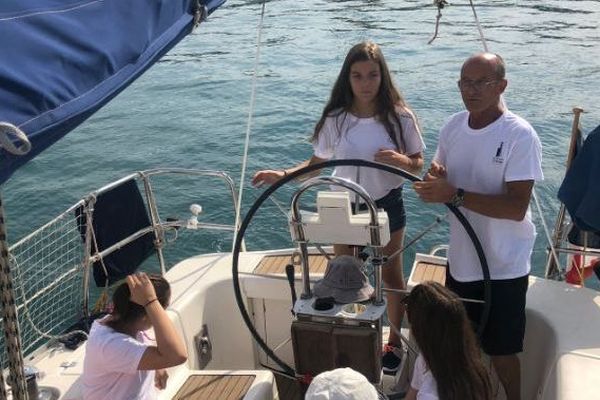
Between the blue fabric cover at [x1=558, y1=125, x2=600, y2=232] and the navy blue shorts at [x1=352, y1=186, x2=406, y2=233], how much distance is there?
591 millimetres

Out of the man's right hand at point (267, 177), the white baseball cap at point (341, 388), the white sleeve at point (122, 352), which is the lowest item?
the white sleeve at point (122, 352)

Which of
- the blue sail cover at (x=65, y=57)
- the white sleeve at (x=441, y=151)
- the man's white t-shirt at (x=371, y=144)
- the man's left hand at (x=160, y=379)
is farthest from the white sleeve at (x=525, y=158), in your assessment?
the man's left hand at (x=160, y=379)

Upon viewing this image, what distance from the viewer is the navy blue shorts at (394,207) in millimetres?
2447

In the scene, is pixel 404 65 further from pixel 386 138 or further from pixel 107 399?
pixel 107 399

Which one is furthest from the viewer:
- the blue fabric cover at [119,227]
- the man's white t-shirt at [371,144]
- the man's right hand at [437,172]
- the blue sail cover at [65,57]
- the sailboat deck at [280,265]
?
the blue fabric cover at [119,227]

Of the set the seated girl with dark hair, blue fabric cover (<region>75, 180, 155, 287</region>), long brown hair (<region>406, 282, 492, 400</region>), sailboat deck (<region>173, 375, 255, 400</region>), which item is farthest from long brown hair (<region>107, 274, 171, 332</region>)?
blue fabric cover (<region>75, 180, 155, 287</region>)

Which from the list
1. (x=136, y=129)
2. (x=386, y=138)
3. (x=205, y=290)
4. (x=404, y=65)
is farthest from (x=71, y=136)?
(x=386, y=138)

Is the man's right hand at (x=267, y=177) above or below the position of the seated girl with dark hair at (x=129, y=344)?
above

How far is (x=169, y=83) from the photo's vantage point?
1162 cm

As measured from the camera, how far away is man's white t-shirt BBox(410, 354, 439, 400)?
174 centimetres

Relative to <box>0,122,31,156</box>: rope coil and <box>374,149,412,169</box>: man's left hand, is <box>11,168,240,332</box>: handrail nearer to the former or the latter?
<box>374,149,412,169</box>: man's left hand

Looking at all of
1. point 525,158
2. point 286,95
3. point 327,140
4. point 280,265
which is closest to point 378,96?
point 327,140

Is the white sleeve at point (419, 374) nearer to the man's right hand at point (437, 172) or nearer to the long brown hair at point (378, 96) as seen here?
the man's right hand at point (437, 172)

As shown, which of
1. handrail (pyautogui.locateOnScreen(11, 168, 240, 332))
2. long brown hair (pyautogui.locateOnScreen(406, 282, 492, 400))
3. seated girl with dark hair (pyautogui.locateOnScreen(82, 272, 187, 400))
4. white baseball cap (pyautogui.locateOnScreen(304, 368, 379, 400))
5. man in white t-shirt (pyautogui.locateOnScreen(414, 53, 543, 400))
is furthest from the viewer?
handrail (pyautogui.locateOnScreen(11, 168, 240, 332))
